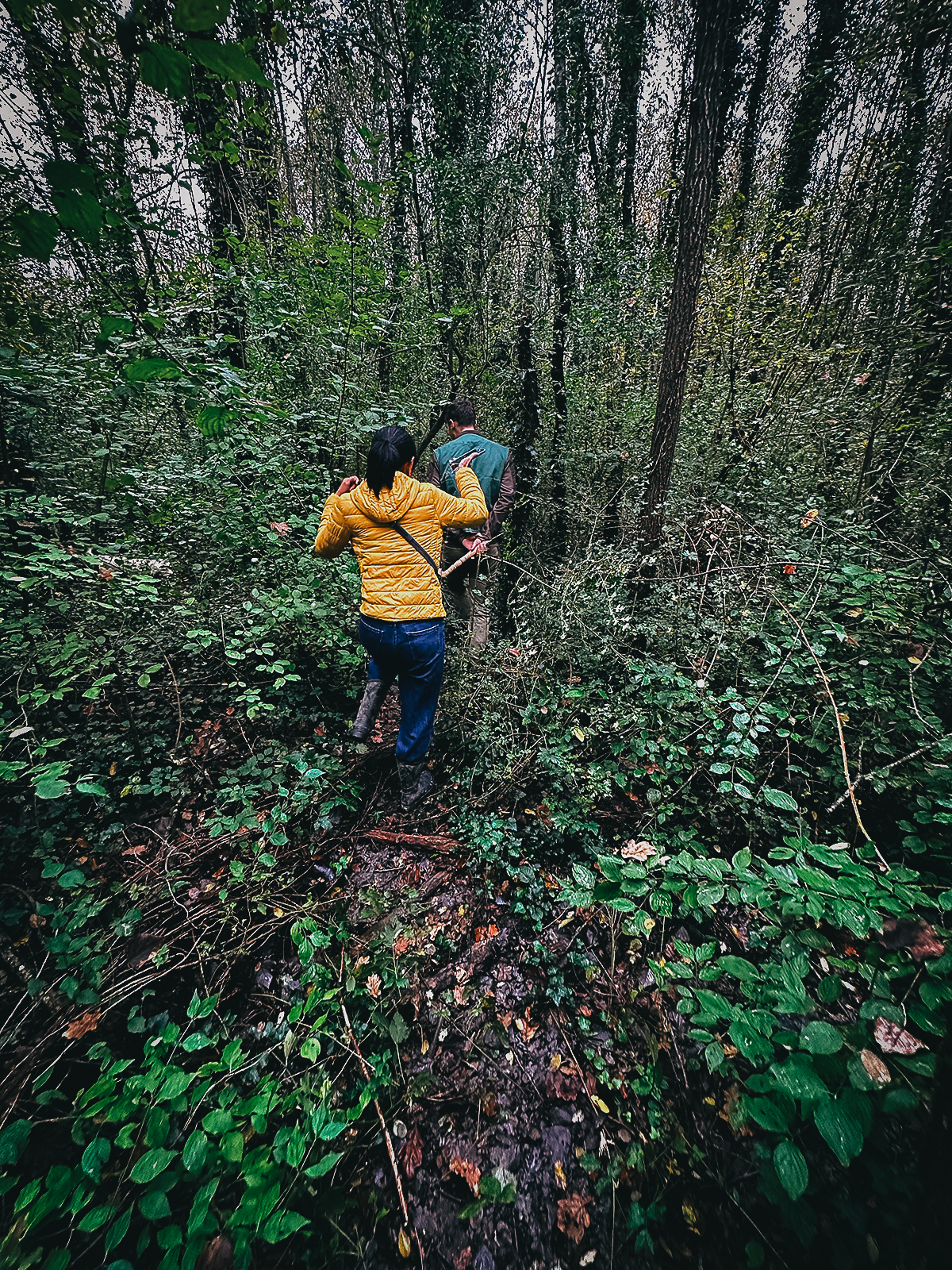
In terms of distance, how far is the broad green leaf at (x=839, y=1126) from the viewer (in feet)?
2.92

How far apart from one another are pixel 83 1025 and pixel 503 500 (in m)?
4.34

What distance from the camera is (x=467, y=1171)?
1.69 m

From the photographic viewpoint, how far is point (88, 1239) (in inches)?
52.6

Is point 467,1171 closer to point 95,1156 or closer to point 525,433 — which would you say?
point 95,1156

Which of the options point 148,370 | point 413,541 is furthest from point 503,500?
point 148,370

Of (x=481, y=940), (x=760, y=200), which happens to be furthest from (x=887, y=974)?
(x=760, y=200)

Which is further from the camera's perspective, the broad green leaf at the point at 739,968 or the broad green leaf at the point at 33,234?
the broad green leaf at the point at 739,968

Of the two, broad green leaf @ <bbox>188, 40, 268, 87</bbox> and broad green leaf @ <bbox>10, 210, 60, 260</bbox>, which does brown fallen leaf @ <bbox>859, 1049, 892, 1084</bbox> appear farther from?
broad green leaf @ <bbox>10, 210, 60, 260</bbox>

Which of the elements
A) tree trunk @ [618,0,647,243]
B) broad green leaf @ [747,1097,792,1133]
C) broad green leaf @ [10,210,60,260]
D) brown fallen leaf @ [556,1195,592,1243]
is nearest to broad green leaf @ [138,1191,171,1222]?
brown fallen leaf @ [556,1195,592,1243]

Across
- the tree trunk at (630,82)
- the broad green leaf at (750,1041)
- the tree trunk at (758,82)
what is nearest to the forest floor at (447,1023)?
the broad green leaf at (750,1041)

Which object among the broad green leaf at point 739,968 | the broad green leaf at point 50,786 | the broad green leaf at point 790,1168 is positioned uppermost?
the broad green leaf at point 50,786

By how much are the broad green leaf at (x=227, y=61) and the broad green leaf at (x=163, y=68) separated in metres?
0.05

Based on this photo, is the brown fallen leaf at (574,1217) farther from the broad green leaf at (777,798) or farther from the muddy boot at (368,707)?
the muddy boot at (368,707)

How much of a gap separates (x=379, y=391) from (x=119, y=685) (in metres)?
4.02
